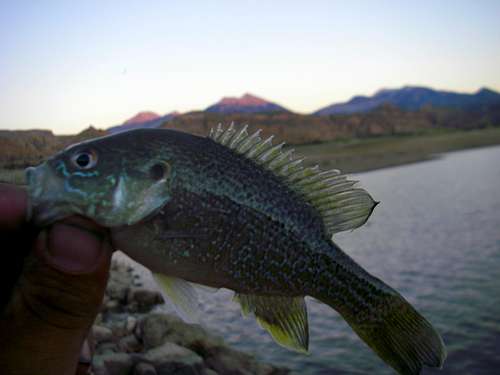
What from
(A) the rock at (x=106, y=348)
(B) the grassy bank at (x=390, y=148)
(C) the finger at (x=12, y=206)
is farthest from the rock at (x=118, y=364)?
(B) the grassy bank at (x=390, y=148)

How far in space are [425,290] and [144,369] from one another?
6.76m

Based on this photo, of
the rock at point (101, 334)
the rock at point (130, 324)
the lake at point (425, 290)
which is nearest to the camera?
the lake at point (425, 290)

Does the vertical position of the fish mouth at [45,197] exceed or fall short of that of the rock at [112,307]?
it exceeds it

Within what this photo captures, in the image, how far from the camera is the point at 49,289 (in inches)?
99.9

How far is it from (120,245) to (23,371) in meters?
0.88

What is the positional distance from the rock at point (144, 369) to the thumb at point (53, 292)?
13.2 feet

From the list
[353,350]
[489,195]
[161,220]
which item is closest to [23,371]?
[161,220]

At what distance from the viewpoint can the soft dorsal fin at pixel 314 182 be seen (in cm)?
266

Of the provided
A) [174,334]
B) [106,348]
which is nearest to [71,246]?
[174,334]

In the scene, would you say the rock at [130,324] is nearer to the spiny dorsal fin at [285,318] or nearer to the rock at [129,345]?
the rock at [129,345]

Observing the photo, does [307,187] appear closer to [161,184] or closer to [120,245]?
[161,184]

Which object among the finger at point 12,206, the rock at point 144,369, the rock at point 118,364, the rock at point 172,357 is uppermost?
Result: the finger at point 12,206

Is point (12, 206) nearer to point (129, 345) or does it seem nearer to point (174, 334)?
point (174, 334)

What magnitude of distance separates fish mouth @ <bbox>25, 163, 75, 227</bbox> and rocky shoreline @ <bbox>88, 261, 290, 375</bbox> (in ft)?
11.0
